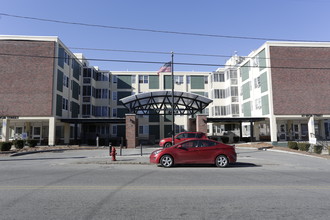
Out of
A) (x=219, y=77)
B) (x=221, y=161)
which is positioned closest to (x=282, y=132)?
(x=219, y=77)

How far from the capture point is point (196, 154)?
468 inches

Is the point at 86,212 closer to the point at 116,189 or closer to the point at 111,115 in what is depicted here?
the point at 116,189

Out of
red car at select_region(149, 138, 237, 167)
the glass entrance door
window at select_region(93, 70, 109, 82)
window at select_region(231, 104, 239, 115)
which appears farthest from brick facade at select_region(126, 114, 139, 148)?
the glass entrance door

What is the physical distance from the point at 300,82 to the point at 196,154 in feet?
81.9

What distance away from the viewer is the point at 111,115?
43.5 meters

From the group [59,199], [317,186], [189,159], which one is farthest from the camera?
[189,159]

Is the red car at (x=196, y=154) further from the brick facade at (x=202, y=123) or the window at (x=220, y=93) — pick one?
the window at (x=220, y=93)

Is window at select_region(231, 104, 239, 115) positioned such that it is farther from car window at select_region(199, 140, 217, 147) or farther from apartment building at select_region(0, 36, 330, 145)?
car window at select_region(199, 140, 217, 147)

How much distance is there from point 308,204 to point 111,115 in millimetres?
40277

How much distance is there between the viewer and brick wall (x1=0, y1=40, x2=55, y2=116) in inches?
1086

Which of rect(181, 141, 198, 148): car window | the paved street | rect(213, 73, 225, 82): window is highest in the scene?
rect(213, 73, 225, 82): window

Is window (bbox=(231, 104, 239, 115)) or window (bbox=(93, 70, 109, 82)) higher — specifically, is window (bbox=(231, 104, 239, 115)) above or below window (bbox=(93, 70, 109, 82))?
below

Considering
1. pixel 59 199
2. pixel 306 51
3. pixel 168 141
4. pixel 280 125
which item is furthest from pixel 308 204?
pixel 280 125

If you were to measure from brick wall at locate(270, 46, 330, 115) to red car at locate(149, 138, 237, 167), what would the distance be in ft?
69.2
